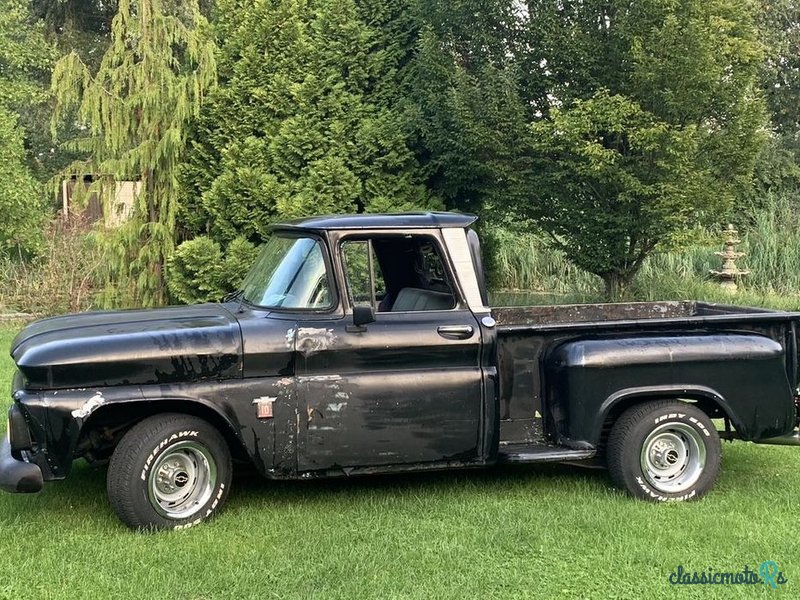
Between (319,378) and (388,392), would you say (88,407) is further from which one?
(388,392)

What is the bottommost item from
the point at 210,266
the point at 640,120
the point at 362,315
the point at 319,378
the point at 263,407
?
the point at 263,407

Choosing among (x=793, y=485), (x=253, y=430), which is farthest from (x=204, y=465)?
(x=793, y=485)

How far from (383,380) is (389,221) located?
103 centimetres

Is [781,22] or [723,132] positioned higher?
[781,22]

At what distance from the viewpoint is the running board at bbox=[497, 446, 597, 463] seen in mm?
4934

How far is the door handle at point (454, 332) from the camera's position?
493cm

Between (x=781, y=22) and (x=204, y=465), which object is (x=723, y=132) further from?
(x=781, y=22)

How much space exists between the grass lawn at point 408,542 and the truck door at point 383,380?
43 cm

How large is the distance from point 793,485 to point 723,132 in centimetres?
558

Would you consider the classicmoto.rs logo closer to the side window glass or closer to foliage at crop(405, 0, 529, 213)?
the side window glass

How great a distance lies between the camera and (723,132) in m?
9.77

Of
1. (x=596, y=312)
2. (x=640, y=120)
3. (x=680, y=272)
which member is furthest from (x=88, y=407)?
(x=680, y=272)

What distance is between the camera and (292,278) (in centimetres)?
504

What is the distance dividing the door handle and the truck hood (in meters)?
1.25
